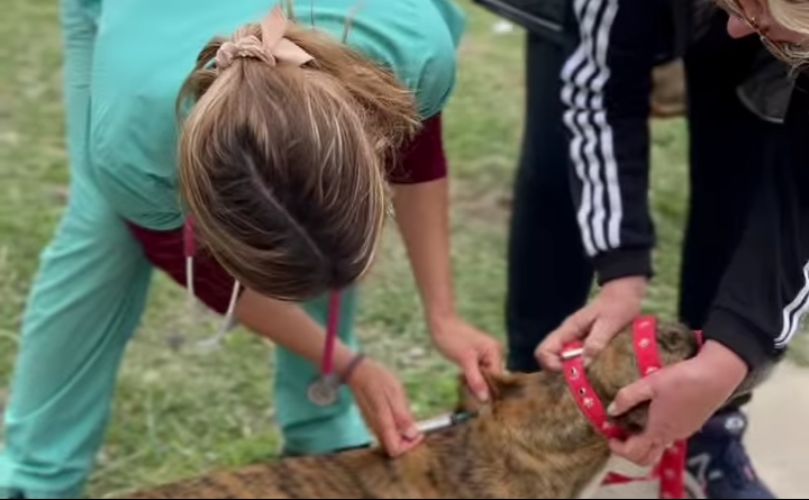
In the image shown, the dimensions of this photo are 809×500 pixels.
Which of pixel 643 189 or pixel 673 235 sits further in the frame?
pixel 673 235

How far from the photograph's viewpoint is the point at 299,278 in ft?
5.76

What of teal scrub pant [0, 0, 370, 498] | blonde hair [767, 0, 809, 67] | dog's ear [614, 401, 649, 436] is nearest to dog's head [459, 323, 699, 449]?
dog's ear [614, 401, 649, 436]

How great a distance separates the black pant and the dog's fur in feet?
0.61

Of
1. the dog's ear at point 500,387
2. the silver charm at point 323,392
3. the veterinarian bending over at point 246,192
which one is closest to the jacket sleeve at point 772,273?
the dog's ear at point 500,387

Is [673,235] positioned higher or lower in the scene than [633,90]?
lower

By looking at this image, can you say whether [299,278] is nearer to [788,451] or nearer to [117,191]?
[117,191]

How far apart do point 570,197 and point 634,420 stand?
2.00ft

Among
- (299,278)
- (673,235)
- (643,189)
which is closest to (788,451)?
(643,189)

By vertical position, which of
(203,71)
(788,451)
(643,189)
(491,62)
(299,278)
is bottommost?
(491,62)

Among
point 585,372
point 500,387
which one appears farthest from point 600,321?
point 500,387

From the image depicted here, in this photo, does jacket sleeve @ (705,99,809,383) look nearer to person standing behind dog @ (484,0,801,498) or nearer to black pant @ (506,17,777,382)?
person standing behind dog @ (484,0,801,498)

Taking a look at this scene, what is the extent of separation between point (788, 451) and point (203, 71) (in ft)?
4.84

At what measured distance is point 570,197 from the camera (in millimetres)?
2611

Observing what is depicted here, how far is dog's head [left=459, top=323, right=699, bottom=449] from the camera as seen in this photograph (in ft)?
6.92
